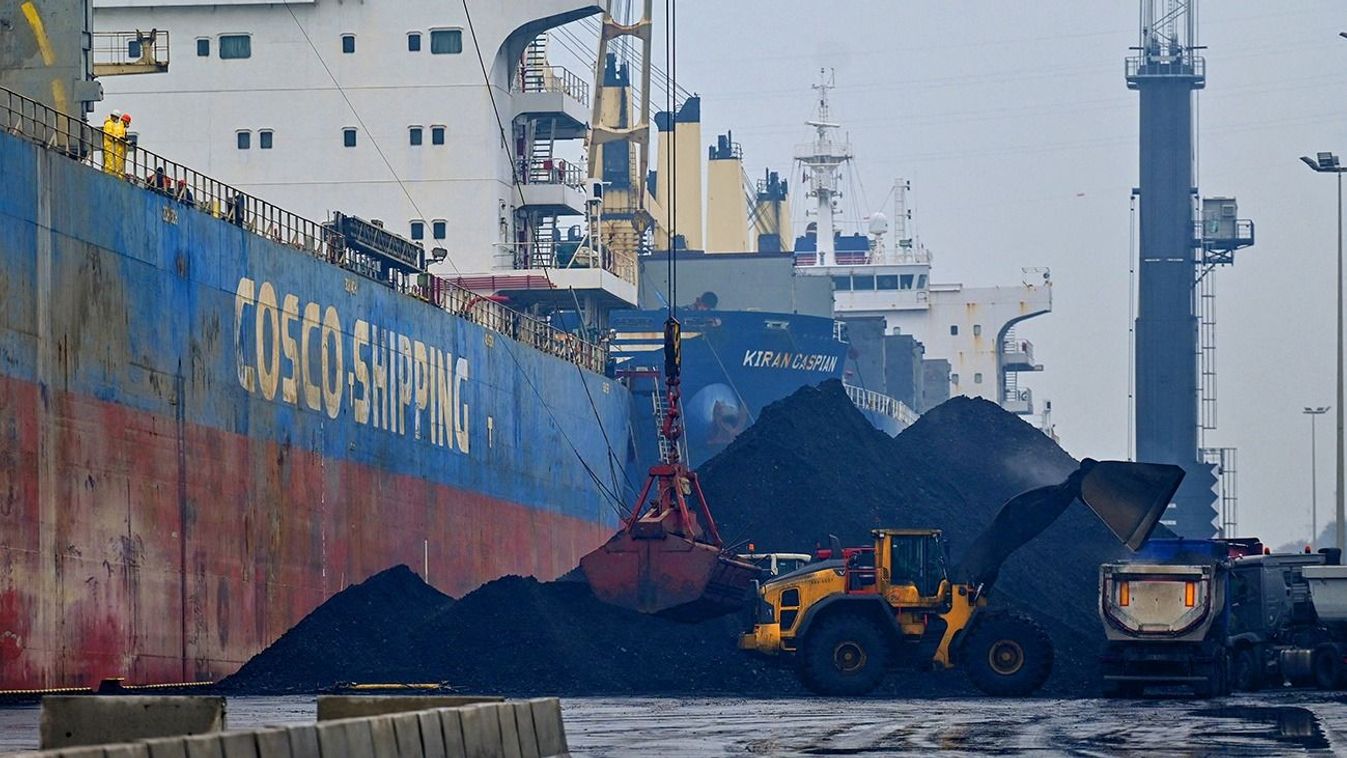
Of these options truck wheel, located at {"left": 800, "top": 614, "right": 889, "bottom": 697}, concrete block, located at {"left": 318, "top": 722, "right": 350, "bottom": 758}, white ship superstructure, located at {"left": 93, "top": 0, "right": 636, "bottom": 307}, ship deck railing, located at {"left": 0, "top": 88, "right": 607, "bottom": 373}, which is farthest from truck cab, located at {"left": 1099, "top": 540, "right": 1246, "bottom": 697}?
white ship superstructure, located at {"left": 93, "top": 0, "right": 636, "bottom": 307}

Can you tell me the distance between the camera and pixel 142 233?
29.6 meters

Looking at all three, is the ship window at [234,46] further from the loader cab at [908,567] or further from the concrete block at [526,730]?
the concrete block at [526,730]

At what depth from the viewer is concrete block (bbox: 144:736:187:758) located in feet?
34.0

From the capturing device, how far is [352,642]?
32375mm

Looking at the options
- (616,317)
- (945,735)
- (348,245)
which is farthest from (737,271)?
(945,735)

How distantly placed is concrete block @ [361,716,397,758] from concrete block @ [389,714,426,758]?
3 centimetres

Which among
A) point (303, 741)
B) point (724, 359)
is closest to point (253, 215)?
point (303, 741)

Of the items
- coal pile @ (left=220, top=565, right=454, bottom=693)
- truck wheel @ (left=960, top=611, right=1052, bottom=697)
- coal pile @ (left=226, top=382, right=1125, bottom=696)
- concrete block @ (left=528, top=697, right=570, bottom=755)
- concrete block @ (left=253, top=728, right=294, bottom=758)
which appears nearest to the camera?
concrete block @ (left=253, top=728, right=294, bottom=758)

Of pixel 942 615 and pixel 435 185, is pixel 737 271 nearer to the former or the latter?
pixel 435 185

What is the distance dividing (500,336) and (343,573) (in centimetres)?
1239

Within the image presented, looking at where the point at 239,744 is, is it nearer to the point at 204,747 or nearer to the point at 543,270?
the point at 204,747

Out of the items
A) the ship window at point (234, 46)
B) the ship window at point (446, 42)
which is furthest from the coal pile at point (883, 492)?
the ship window at point (234, 46)

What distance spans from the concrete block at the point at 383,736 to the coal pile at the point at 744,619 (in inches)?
650

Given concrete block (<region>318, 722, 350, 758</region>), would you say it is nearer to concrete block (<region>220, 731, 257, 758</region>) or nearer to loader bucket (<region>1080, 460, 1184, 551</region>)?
concrete block (<region>220, 731, 257, 758</region>)
